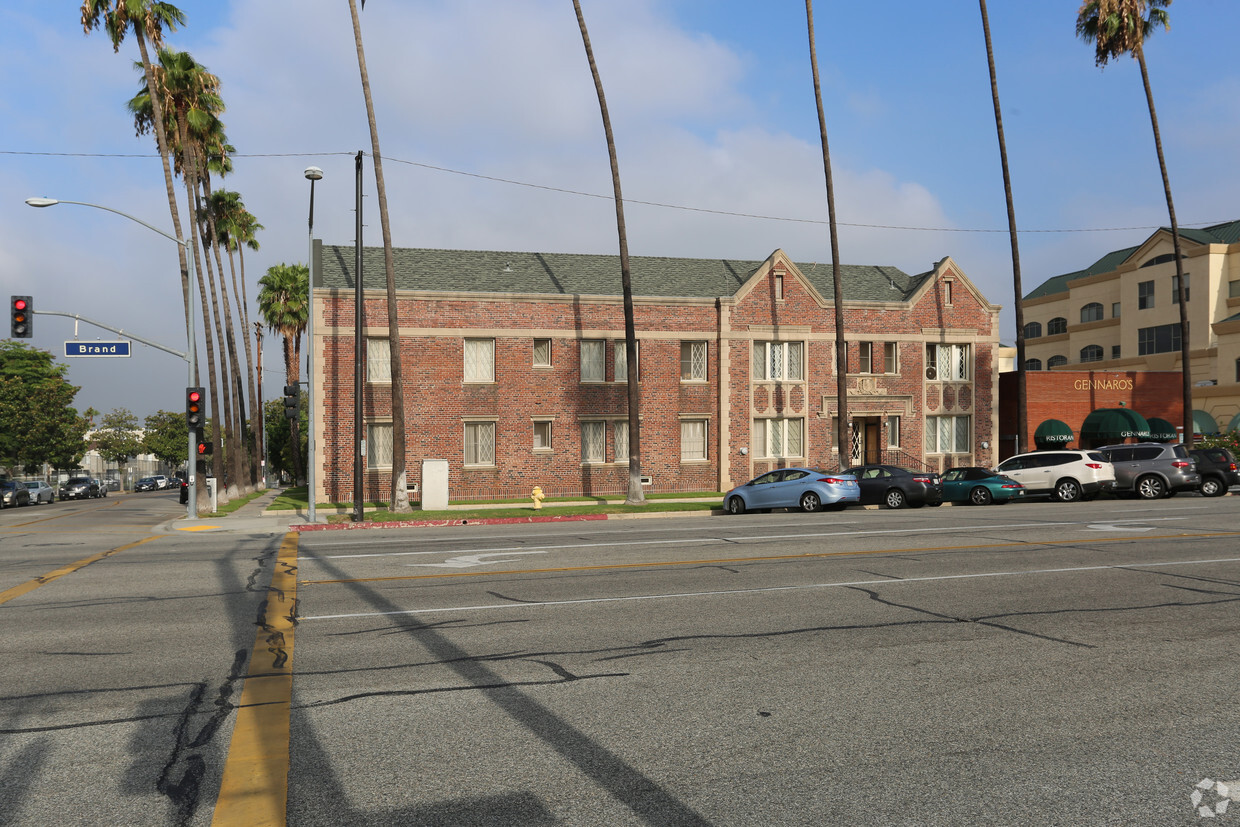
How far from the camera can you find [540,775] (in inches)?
202

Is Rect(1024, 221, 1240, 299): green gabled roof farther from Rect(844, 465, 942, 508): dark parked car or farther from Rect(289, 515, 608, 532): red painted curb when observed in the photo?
Rect(289, 515, 608, 532): red painted curb

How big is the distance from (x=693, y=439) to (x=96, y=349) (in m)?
22.0

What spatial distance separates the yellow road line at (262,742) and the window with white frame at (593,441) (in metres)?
25.9

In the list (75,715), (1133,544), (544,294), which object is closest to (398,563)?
(75,715)

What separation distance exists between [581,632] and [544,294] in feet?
88.3

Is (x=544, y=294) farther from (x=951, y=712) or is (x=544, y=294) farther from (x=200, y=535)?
(x=951, y=712)

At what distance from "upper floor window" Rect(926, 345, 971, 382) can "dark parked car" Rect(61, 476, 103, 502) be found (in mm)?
58756

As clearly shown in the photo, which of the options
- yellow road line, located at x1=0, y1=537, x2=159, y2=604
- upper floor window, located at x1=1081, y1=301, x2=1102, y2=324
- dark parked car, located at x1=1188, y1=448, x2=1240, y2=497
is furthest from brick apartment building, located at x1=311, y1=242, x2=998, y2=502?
upper floor window, located at x1=1081, y1=301, x2=1102, y2=324

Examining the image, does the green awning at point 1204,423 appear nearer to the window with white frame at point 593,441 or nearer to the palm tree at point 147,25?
the window with white frame at point 593,441

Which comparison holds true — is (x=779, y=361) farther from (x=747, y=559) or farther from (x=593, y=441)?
(x=747, y=559)

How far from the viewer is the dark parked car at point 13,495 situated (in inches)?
1927

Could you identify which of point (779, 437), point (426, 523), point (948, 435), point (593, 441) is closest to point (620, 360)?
point (593, 441)

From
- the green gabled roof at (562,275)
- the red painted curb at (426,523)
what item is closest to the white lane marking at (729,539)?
the red painted curb at (426,523)

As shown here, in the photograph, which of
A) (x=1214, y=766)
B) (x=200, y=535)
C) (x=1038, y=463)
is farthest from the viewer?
(x=1038, y=463)
